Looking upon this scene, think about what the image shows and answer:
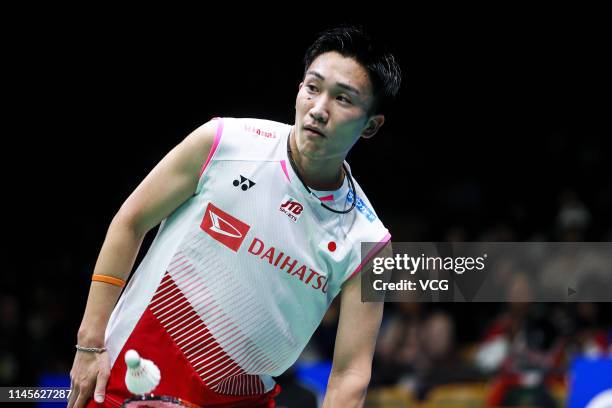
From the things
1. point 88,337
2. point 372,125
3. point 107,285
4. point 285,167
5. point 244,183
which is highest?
point 372,125

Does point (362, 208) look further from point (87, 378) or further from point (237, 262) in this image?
Result: point (87, 378)

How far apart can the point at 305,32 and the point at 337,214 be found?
6.14 m

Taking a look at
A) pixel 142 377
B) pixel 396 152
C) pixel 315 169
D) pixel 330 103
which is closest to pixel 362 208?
pixel 315 169

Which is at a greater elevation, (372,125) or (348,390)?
(372,125)

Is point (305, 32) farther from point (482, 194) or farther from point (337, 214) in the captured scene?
point (337, 214)

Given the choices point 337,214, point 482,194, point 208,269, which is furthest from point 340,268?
point 482,194

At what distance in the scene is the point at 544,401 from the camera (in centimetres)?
686

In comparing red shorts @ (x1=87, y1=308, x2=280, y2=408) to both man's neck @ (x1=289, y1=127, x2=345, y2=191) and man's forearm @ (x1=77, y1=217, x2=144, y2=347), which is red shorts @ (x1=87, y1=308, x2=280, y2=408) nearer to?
man's forearm @ (x1=77, y1=217, x2=144, y2=347)

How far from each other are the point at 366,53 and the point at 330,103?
220mm

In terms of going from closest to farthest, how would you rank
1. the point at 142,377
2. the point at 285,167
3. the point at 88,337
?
the point at 142,377 < the point at 88,337 < the point at 285,167

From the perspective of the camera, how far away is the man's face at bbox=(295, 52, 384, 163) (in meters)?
3.21

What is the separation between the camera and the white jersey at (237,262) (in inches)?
129

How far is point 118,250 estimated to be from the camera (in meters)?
3.18

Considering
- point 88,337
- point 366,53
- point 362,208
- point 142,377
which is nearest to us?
point 142,377
